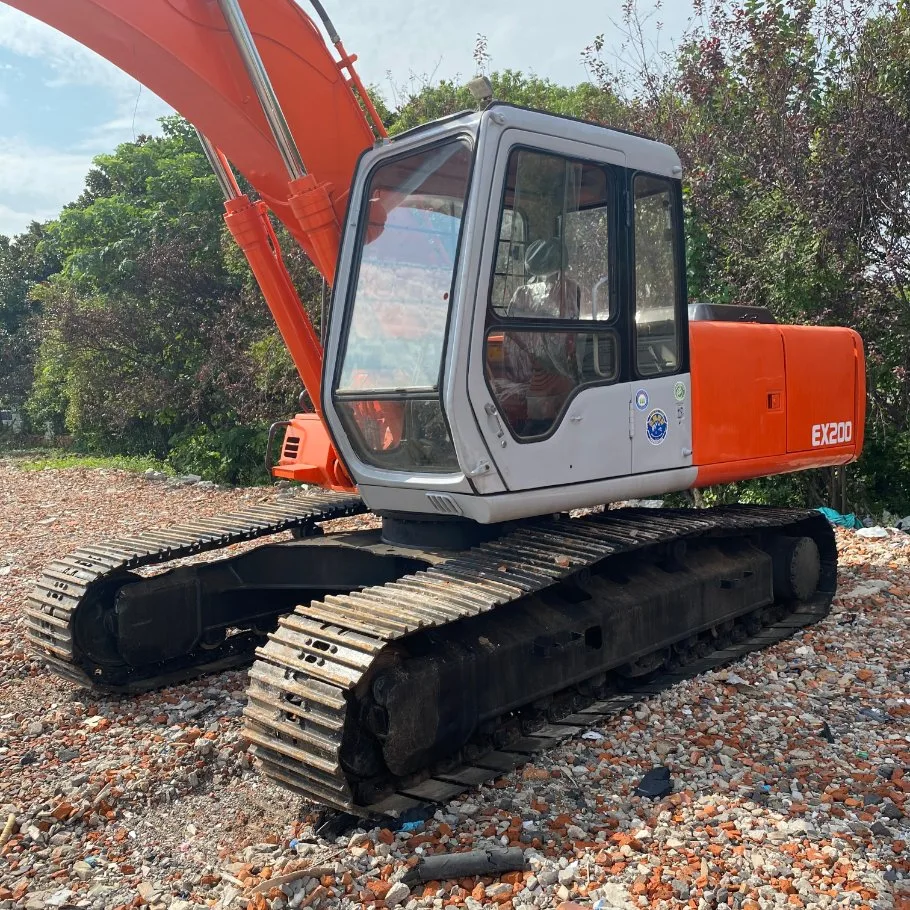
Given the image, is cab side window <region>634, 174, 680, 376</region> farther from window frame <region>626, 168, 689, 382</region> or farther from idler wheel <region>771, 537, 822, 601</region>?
idler wheel <region>771, 537, 822, 601</region>

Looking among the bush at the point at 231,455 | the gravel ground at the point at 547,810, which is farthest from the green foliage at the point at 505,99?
the gravel ground at the point at 547,810

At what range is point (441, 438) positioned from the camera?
158 inches

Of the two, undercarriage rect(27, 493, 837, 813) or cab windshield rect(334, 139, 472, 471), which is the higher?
cab windshield rect(334, 139, 472, 471)

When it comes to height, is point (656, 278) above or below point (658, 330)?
above

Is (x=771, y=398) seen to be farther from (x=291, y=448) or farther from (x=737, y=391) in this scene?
(x=291, y=448)

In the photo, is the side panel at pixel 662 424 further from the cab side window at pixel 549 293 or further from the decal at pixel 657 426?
the cab side window at pixel 549 293

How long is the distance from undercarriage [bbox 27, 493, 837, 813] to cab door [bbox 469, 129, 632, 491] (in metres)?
0.46

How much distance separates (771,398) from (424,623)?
122 inches

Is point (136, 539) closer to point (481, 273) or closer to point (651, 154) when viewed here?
Result: point (481, 273)

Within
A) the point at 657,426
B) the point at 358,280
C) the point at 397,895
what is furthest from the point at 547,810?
the point at 358,280

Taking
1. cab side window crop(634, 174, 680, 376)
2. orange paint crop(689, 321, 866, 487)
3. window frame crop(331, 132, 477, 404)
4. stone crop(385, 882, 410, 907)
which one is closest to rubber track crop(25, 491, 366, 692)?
window frame crop(331, 132, 477, 404)

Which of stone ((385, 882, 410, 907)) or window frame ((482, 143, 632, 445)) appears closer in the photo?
stone ((385, 882, 410, 907))

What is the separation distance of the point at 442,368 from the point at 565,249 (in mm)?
872

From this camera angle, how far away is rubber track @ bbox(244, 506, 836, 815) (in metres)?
3.18
